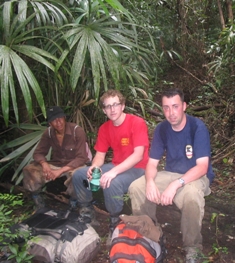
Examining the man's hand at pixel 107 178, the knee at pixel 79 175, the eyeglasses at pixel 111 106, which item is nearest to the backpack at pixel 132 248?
the man's hand at pixel 107 178

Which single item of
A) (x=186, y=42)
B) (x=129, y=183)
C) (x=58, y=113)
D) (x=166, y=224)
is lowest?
(x=166, y=224)

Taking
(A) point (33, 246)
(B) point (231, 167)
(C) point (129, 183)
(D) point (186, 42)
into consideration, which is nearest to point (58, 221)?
(A) point (33, 246)

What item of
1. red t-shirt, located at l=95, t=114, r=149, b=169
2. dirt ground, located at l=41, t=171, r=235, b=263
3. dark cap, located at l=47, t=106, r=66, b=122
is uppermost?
dark cap, located at l=47, t=106, r=66, b=122

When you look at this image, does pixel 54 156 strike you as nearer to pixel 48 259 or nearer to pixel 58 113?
pixel 58 113

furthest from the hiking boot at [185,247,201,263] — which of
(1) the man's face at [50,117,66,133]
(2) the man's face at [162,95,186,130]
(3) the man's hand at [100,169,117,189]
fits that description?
(1) the man's face at [50,117,66,133]

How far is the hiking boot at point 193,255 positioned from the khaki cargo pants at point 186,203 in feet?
0.09

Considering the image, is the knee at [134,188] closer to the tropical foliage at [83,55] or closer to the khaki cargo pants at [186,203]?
the khaki cargo pants at [186,203]

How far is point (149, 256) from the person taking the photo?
234cm

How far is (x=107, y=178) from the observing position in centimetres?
285

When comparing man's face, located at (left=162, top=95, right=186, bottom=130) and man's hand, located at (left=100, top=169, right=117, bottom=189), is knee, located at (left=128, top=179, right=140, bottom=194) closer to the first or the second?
man's hand, located at (left=100, top=169, right=117, bottom=189)

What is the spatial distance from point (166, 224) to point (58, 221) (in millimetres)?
1021

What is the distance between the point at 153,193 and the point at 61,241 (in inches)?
30.2

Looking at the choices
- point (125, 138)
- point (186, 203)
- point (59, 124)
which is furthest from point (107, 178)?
point (59, 124)

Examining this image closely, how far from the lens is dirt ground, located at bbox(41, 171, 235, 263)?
2691mm
